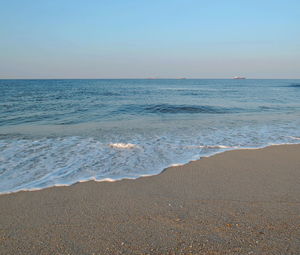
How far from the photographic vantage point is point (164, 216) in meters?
3.08

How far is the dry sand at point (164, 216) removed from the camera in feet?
8.18

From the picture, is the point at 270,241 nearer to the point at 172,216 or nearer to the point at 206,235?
the point at 206,235

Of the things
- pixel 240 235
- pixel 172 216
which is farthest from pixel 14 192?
pixel 240 235

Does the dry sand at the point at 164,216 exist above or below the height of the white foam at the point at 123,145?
below

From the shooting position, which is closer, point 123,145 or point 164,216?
point 164,216

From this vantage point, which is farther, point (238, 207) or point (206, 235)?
point (238, 207)

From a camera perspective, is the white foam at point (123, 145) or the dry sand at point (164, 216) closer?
the dry sand at point (164, 216)

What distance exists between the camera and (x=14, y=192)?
3.80 m

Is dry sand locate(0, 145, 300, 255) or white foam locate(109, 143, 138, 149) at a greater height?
white foam locate(109, 143, 138, 149)

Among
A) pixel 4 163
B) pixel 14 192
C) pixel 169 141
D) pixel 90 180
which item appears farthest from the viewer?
pixel 169 141

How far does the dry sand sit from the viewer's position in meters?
2.49

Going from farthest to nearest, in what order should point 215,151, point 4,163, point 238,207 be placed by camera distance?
point 215,151
point 4,163
point 238,207

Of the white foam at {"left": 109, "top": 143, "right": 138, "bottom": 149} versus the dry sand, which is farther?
the white foam at {"left": 109, "top": 143, "right": 138, "bottom": 149}

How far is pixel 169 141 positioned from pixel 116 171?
2.81 metres
